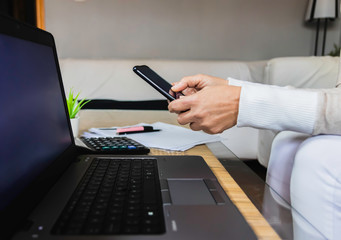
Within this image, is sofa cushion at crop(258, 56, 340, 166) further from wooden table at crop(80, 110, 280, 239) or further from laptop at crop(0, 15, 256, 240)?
laptop at crop(0, 15, 256, 240)

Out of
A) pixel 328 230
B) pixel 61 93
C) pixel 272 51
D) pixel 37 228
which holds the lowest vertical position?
pixel 328 230

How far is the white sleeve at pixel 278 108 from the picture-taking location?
22.1 inches

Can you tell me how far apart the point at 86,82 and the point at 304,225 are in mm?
1821

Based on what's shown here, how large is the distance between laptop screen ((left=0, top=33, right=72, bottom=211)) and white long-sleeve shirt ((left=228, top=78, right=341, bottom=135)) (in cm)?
34

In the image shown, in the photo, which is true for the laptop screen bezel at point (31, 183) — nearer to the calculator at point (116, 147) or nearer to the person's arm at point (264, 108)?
the calculator at point (116, 147)

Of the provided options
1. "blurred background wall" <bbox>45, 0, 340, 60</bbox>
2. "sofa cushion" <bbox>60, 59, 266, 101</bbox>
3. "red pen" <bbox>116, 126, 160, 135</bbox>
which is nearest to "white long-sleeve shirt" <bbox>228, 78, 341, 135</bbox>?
"red pen" <bbox>116, 126, 160, 135</bbox>

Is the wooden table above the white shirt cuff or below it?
below

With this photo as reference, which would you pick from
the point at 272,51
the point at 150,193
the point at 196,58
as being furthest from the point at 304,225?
the point at 272,51

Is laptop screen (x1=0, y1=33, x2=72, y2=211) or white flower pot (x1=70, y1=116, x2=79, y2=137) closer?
laptop screen (x1=0, y1=33, x2=72, y2=211)

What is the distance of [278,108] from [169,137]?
300mm

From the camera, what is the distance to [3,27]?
0.36 meters

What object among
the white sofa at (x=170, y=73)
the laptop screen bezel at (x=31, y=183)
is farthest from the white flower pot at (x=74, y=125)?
the white sofa at (x=170, y=73)

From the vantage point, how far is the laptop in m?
0.31

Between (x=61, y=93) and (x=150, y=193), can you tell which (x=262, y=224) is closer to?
(x=150, y=193)
